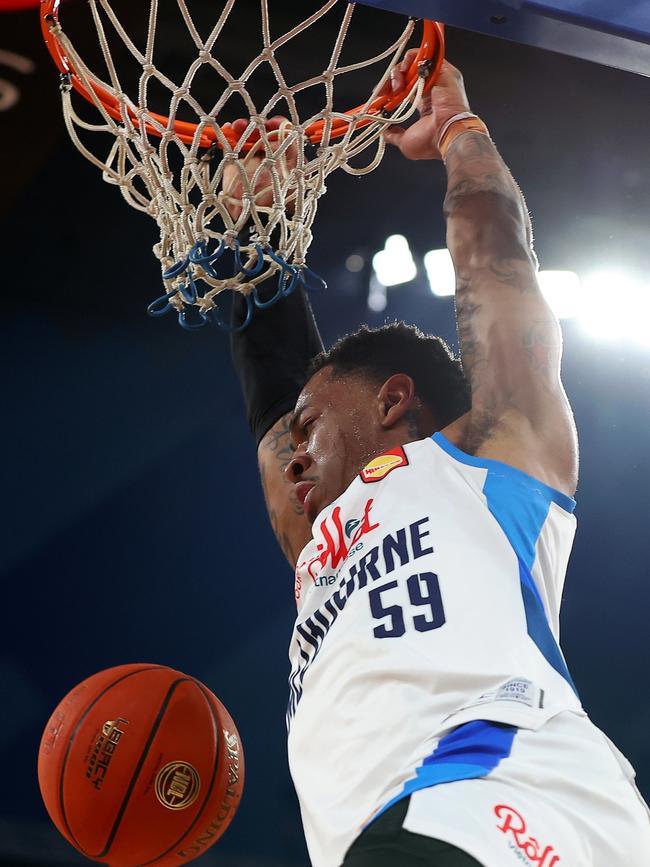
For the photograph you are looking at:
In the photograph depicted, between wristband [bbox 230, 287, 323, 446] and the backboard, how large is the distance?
938 millimetres

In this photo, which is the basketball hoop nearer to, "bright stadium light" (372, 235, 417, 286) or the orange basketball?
the orange basketball

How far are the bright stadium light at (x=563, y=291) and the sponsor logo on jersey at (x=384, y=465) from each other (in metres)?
2.39

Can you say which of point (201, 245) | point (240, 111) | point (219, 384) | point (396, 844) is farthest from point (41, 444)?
point (396, 844)

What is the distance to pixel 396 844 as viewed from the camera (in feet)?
3.54

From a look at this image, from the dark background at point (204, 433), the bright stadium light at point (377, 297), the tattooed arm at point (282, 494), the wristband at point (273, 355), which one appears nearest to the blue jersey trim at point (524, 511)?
the tattooed arm at point (282, 494)

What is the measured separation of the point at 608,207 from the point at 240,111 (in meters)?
1.45

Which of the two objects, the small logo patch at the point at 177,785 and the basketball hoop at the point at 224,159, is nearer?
the basketball hoop at the point at 224,159

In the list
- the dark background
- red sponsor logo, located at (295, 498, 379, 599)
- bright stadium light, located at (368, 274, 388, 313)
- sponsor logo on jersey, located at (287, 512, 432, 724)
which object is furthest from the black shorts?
bright stadium light, located at (368, 274, 388, 313)

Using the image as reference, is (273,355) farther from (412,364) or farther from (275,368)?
(412,364)

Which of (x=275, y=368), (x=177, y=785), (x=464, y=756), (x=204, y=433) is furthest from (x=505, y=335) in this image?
(x=204, y=433)

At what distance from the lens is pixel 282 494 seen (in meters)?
2.10

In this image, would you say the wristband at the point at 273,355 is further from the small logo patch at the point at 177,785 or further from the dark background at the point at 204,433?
the dark background at the point at 204,433

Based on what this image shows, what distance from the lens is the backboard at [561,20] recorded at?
1426 mm

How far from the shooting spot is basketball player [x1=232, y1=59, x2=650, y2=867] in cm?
114
